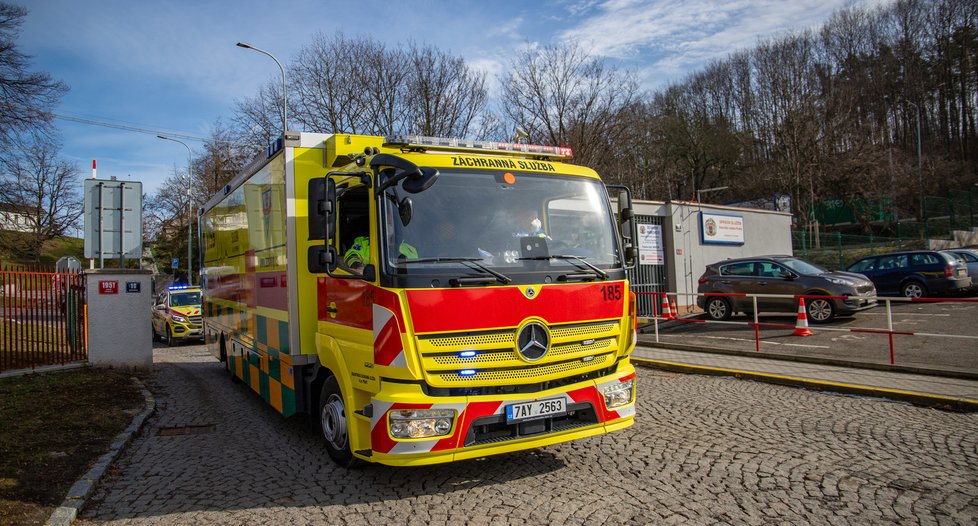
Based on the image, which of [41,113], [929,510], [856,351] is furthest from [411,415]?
[41,113]

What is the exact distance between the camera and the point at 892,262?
1755 cm

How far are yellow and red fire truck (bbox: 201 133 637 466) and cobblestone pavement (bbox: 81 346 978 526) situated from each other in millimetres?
384

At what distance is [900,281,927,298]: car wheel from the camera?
16.8 metres

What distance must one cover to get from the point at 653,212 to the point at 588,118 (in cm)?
708

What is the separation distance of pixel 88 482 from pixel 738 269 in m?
14.6

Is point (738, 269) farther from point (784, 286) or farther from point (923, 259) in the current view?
point (923, 259)

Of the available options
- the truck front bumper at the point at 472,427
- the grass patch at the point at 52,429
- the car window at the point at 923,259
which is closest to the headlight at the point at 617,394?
the truck front bumper at the point at 472,427

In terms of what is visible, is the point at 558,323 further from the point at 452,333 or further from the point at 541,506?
the point at 541,506

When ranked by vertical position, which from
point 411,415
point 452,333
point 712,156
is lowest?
point 411,415

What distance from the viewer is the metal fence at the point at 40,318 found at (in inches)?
408

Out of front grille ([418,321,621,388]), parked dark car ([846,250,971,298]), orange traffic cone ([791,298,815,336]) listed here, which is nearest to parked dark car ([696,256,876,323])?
orange traffic cone ([791,298,815,336])

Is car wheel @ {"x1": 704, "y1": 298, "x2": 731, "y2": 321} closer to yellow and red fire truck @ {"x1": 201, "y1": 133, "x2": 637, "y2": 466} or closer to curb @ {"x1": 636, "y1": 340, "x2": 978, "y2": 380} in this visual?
curb @ {"x1": 636, "y1": 340, "x2": 978, "y2": 380}

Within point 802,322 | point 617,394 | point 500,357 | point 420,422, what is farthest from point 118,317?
point 802,322

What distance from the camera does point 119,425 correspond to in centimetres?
694
